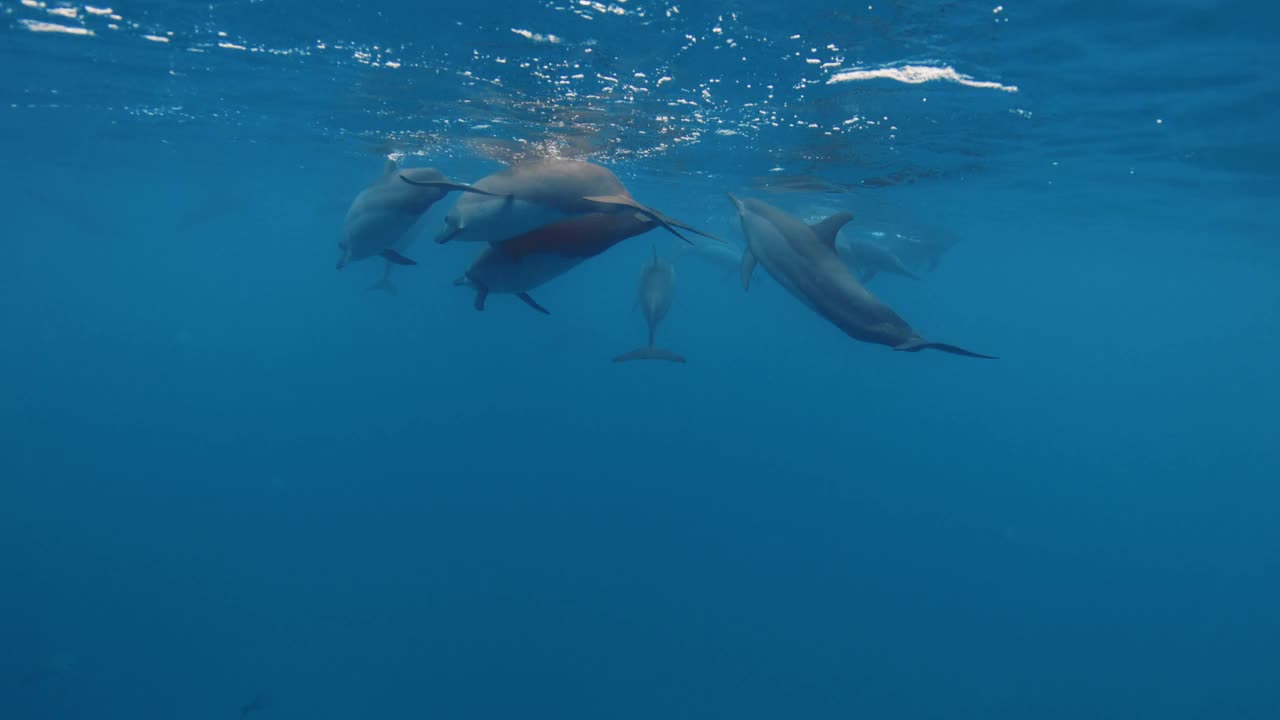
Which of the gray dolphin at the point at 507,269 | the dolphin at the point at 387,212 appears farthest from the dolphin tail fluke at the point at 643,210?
the dolphin at the point at 387,212

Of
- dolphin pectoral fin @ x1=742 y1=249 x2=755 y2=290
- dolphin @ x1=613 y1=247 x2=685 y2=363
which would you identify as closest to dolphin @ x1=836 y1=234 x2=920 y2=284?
dolphin @ x1=613 y1=247 x2=685 y2=363

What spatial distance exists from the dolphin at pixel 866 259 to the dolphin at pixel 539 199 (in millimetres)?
7561

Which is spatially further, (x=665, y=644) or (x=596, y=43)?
(x=665, y=644)

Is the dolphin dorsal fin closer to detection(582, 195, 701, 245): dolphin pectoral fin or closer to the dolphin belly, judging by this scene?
detection(582, 195, 701, 245): dolphin pectoral fin

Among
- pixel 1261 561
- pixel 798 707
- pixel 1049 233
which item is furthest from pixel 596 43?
pixel 1261 561

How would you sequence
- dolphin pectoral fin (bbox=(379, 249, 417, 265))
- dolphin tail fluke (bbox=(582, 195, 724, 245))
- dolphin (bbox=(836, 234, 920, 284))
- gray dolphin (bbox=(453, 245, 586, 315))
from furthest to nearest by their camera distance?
dolphin (bbox=(836, 234, 920, 284)) → dolphin pectoral fin (bbox=(379, 249, 417, 265)) → gray dolphin (bbox=(453, 245, 586, 315)) → dolphin tail fluke (bbox=(582, 195, 724, 245))

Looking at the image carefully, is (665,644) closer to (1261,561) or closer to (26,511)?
(26,511)

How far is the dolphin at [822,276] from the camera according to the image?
3.42 meters

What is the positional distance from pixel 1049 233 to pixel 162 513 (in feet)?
112

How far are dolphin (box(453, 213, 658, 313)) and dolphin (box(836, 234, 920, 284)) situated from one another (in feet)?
24.1

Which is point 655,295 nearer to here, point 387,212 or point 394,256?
point 394,256

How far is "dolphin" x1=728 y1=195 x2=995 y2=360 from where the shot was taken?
3.42m

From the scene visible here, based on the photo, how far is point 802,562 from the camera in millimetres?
17984

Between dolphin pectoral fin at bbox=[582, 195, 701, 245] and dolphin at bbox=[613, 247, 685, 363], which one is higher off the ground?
dolphin pectoral fin at bbox=[582, 195, 701, 245]
